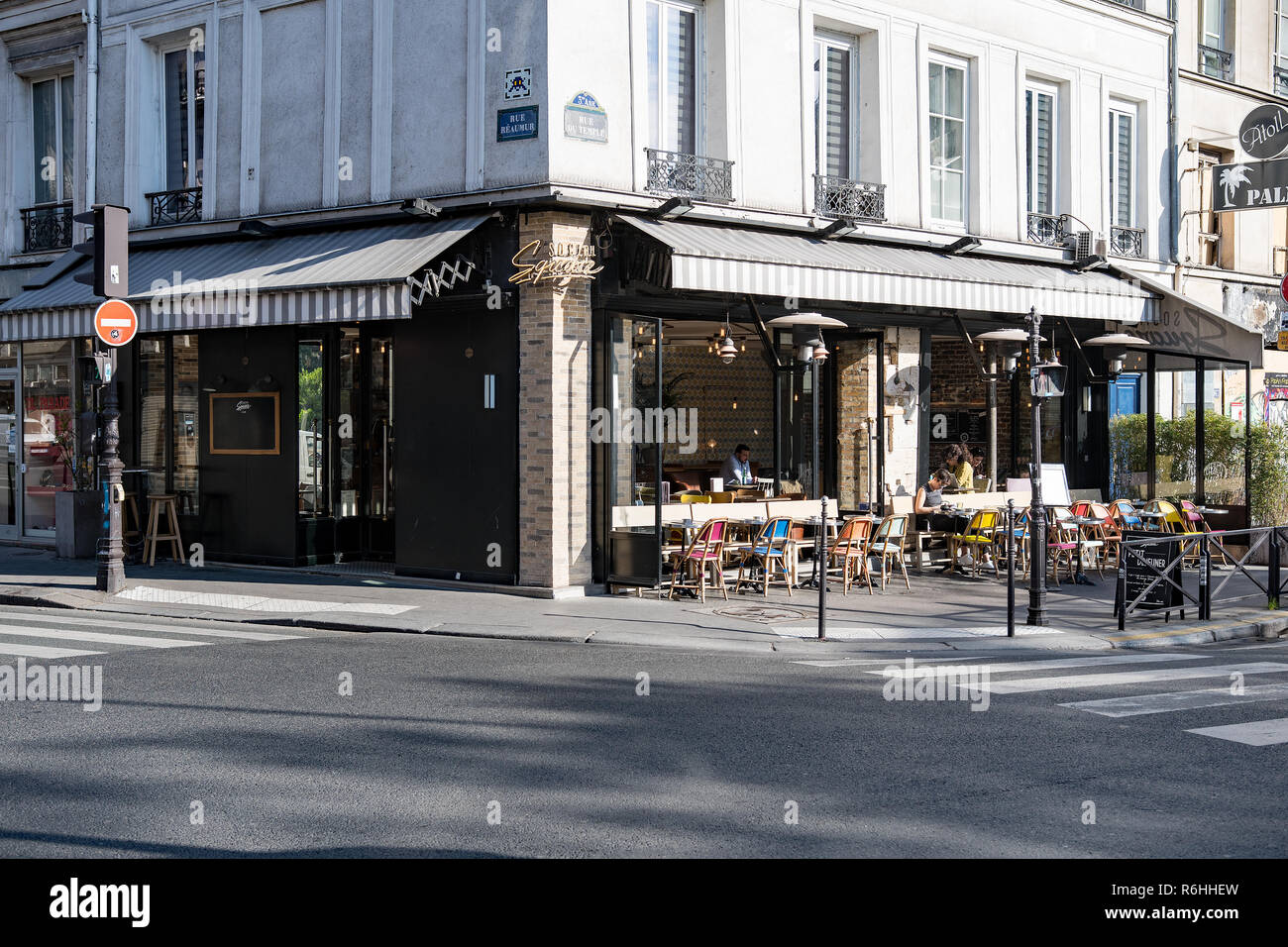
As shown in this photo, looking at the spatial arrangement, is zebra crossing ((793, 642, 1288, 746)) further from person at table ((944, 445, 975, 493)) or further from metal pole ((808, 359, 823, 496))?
person at table ((944, 445, 975, 493))

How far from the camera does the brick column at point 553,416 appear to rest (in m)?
13.9

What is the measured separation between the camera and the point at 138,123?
17344 mm

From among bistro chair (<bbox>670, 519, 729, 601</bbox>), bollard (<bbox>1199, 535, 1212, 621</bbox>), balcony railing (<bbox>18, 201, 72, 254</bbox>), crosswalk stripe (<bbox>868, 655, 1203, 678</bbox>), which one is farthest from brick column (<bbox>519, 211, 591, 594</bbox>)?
balcony railing (<bbox>18, 201, 72, 254</bbox>)

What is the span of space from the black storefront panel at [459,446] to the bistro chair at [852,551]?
3.95 m

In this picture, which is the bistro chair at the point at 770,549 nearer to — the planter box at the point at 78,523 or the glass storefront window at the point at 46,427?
the planter box at the point at 78,523

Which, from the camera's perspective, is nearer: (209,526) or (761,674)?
(761,674)

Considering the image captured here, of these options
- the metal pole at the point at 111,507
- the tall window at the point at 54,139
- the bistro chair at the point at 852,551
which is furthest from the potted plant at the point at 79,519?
the bistro chair at the point at 852,551

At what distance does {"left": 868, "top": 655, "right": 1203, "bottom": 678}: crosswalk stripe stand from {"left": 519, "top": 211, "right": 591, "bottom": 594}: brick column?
4812mm

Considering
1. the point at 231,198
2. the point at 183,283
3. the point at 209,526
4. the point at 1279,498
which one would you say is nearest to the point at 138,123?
the point at 231,198

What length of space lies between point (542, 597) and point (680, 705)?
594 centimetres

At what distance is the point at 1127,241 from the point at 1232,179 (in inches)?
98.3

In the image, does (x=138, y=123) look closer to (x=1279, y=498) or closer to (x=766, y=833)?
(x=766, y=833)

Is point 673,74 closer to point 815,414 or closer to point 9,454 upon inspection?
point 815,414

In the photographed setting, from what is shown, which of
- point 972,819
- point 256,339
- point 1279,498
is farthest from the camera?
point 1279,498
